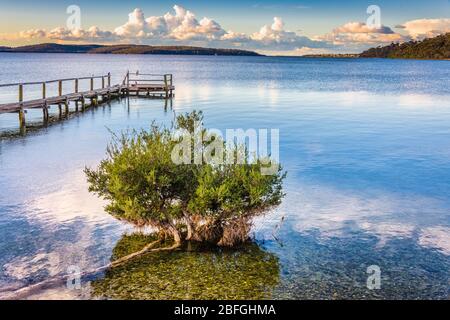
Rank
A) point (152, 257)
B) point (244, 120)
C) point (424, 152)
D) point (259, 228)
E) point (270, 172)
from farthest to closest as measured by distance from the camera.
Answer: point (244, 120), point (424, 152), point (259, 228), point (270, 172), point (152, 257)

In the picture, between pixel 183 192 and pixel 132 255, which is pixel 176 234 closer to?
pixel 183 192

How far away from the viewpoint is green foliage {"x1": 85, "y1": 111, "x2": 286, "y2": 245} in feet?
39.4

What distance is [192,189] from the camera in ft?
40.9

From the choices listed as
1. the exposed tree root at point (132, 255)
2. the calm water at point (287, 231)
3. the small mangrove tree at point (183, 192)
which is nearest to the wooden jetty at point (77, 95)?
the calm water at point (287, 231)

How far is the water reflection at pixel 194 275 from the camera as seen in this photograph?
10.0m

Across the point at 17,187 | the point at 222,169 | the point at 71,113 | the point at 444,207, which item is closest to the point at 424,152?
the point at 444,207

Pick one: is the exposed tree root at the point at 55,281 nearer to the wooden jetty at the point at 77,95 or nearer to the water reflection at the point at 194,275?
the water reflection at the point at 194,275

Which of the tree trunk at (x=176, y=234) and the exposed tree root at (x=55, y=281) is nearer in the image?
the exposed tree root at (x=55, y=281)

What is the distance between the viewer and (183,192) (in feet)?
40.9

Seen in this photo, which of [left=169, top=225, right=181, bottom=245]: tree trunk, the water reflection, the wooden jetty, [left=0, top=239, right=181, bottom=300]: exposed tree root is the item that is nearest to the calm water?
the water reflection

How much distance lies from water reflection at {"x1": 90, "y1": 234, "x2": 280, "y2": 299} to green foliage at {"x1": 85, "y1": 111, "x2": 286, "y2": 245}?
635 millimetres

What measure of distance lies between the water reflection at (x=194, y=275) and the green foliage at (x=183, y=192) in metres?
0.63
